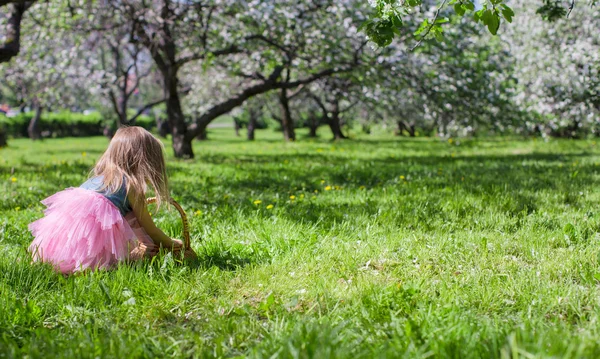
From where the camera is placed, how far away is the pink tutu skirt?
11.0 ft

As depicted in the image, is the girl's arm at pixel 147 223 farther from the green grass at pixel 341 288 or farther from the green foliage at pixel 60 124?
the green foliage at pixel 60 124

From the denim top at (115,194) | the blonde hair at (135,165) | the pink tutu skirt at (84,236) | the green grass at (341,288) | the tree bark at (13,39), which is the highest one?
the tree bark at (13,39)

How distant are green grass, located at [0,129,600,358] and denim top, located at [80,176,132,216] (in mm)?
522

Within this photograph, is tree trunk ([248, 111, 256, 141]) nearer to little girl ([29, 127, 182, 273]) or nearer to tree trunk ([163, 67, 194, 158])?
tree trunk ([163, 67, 194, 158])

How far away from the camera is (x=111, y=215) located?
11.2 feet

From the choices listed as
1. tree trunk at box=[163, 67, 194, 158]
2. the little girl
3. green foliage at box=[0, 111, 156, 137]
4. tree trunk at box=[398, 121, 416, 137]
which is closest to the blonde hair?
the little girl

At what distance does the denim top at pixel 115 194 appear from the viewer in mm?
3590

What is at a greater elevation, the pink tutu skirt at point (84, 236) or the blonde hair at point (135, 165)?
the blonde hair at point (135, 165)

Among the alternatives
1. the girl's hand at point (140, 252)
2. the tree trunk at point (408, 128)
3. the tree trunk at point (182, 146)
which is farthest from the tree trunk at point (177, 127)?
the tree trunk at point (408, 128)

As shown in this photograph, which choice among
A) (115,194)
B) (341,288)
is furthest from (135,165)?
(341,288)

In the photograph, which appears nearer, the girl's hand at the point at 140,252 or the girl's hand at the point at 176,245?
the girl's hand at the point at 140,252

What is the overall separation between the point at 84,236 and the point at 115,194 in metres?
0.38

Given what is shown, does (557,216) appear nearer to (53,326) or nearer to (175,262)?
(175,262)

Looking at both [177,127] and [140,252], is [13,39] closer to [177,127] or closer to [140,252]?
[177,127]
